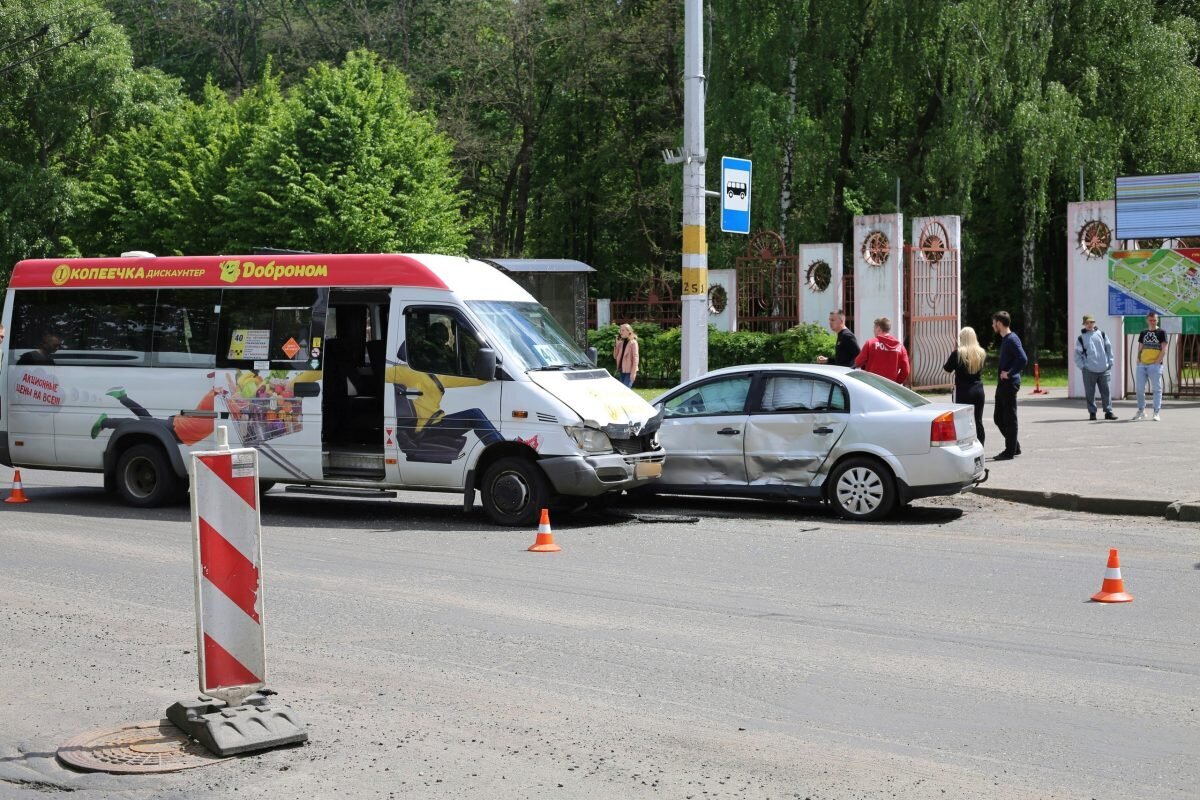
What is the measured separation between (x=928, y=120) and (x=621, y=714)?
121 ft

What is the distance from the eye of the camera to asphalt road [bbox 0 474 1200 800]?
5773 millimetres

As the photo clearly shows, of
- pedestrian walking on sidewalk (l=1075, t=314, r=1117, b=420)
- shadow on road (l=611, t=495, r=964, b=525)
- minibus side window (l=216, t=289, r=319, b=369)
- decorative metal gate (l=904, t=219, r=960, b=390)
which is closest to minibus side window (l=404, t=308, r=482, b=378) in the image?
minibus side window (l=216, t=289, r=319, b=369)

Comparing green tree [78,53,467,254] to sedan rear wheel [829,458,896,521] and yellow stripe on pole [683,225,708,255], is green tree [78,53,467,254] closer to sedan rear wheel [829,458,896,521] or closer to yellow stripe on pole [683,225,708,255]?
yellow stripe on pole [683,225,708,255]

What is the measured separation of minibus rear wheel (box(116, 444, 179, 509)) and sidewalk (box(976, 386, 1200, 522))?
8.52m

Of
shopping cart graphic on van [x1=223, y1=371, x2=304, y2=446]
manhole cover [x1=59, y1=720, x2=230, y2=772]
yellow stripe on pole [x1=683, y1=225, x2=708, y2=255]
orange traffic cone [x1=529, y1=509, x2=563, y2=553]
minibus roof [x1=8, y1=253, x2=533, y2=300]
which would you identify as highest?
yellow stripe on pole [x1=683, y1=225, x2=708, y2=255]

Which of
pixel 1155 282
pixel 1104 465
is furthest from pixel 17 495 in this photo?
pixel 1155 282

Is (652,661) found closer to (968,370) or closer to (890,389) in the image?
(890,389)

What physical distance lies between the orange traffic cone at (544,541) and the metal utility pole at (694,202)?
5.68 meters

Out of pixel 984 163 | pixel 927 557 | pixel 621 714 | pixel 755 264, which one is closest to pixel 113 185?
pixel 755 264

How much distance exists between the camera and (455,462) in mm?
13453

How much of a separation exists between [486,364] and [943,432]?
4323 mm

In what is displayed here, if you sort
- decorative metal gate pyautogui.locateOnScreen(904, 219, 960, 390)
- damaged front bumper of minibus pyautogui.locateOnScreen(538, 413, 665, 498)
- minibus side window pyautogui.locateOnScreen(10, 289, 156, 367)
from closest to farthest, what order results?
damaged front bumper of minibus pyautogui.locateOnScreen(538, 413, 665, 498), minibus side window pyautogui.locateOnScreen(10, 289, 156, 367), decorative metal gate pyautogui.locateOnScreen(904, 219, 960, 390)

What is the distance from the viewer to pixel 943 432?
44.0ft

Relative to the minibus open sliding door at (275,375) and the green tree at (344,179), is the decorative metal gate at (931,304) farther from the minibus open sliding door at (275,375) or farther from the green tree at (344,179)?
the minibus open sliding door at (275,375)
